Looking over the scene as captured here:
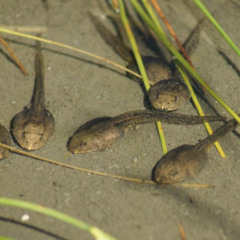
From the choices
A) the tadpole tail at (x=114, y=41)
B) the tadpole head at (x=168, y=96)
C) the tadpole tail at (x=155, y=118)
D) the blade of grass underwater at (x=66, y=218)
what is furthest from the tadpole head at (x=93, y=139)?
the blade of grass underwater at (x=66, y=218)

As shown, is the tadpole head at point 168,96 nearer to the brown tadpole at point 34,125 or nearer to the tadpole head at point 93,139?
the tadpole head at point 93,139

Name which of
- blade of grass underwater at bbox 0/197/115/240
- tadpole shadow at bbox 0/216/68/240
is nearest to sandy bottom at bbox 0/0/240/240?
tadpole shadow at bbox 0/216/68/240

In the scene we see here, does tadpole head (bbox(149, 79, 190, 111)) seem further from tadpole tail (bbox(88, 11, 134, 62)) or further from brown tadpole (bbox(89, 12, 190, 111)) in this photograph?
tadpole tail (bbox(88, 11, 134, 62))

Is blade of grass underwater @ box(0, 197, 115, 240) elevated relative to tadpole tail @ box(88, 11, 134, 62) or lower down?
elevated

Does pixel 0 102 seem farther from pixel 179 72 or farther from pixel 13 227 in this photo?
pixel 179 72

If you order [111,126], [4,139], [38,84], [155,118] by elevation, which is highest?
[155,118]

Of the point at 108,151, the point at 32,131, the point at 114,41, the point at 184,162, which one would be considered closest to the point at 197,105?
the point at 184,162

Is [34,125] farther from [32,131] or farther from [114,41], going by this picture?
[114,41]
